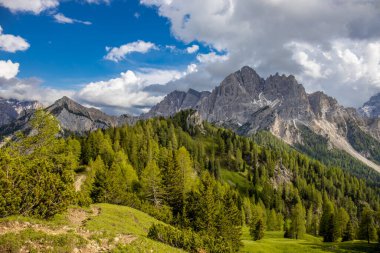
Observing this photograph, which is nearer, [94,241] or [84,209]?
[94,241]

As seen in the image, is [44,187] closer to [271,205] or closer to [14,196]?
[14,196]

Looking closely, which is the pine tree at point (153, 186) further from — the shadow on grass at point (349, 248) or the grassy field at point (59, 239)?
the shadow on grass at point (349, 248)

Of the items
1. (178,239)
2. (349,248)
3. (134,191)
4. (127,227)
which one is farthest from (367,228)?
(127,227)

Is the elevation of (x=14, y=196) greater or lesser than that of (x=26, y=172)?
lesser

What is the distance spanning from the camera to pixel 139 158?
127 meters

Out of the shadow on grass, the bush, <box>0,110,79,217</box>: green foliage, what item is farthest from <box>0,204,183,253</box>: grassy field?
the shadow on grass

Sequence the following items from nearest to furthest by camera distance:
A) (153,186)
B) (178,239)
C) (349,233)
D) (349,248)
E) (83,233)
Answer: (83,233)
(178,239)
(153,186)
(349,248)
(349,233)

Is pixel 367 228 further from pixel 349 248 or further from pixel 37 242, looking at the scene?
pixel 37 242

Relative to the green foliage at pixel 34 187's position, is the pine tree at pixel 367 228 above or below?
below

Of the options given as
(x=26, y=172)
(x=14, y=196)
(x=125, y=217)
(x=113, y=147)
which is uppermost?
(x=113, y=147)

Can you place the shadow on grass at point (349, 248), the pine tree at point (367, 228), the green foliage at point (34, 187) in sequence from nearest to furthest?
the green foliage at point (34, 187)
the shadow on grass at point (349, 248)
the pine tree at point (367, 228)

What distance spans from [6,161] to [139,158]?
93165 millimetres

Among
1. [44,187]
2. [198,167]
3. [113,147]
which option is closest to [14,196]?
[44,187]

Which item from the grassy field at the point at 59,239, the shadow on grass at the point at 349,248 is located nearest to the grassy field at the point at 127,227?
the grassy field at the point at 59,239
